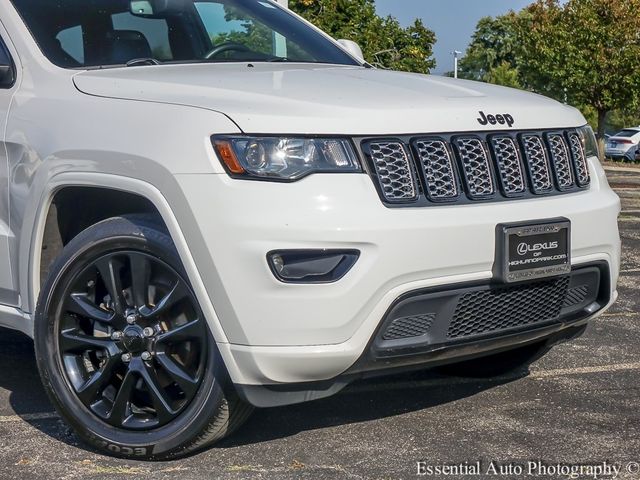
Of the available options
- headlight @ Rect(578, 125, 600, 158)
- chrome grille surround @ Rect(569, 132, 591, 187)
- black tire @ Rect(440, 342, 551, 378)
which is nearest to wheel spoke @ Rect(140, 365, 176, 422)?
black tire @ Rect(440, 342, 551, 378)

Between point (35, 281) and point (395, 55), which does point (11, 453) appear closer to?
point (35, 281)

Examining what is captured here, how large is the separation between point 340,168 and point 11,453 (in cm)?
156

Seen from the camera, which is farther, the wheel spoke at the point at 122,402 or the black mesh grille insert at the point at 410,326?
the wheel spoke at the point at 122,402

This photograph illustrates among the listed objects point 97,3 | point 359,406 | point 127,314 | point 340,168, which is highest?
point 97,3

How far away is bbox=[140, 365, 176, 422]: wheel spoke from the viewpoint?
3.82 metres

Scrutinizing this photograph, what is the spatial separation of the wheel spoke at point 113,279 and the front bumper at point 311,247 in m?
0.46

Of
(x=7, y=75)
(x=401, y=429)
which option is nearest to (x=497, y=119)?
(x=401, y=429)

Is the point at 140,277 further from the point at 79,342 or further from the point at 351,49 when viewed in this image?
the point at 351,49

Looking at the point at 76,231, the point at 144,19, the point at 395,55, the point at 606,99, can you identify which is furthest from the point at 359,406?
the point at 606,99

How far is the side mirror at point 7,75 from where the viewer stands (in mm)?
4344

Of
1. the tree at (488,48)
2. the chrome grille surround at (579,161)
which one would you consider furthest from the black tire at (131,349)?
the tree at (488,48)

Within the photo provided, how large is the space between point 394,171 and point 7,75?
1674 millimetres

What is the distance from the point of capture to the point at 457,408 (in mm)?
4492

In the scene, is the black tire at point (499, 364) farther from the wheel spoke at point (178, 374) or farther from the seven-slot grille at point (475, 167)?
the wheel spoke at point (178, 374)
